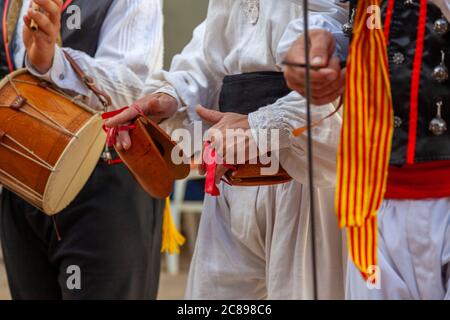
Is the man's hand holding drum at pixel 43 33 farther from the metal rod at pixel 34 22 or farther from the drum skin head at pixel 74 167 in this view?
the drum skin head at pixel 74 167

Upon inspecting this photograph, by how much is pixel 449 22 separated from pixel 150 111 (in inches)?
30.2

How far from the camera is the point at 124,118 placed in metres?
2.14

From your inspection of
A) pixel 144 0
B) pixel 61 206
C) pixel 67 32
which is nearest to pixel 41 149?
pixel 61 206

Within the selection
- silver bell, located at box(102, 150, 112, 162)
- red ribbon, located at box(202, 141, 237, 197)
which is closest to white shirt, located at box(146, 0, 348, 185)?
red ribbon, located at box(202, 141, 237, 197)

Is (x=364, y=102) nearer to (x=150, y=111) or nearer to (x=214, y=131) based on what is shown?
(x=214, y=131)

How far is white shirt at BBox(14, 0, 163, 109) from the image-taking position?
266 centimetres

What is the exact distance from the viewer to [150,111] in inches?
86.3

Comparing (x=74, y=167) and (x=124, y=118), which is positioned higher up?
(x=124, y=118)

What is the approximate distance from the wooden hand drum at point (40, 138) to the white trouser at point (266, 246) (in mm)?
456

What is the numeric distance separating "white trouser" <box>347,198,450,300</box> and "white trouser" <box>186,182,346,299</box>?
0.36 m

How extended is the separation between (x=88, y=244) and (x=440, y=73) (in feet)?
4.52

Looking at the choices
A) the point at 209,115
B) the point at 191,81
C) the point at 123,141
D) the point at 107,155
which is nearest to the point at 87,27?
the point at 107,155

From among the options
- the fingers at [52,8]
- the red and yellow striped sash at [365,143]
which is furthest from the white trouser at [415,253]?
the fingers at [52,8]

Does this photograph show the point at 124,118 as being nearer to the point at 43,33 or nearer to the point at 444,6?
the point at 43,33
